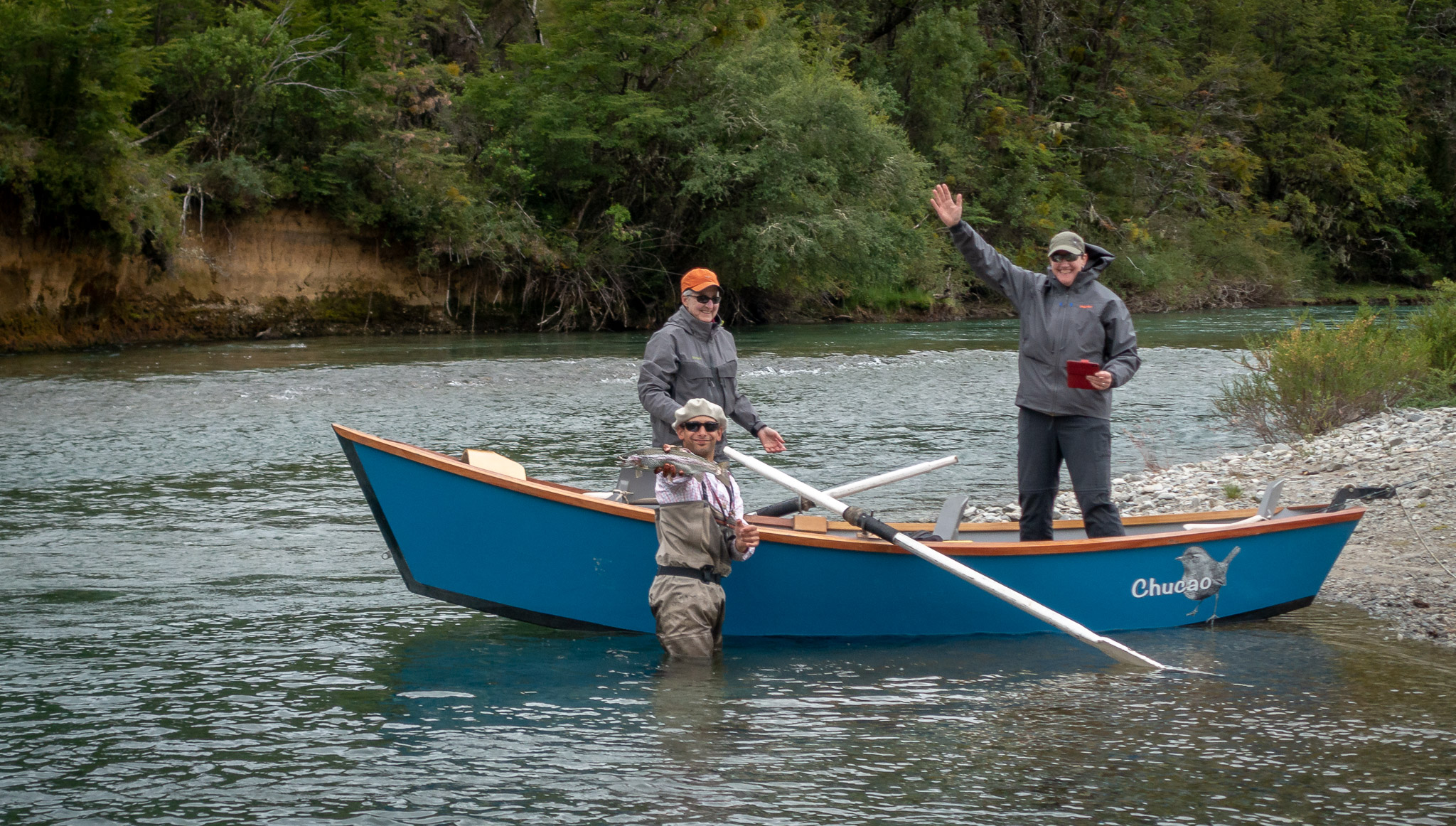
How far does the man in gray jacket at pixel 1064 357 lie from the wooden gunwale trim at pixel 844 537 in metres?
0.31

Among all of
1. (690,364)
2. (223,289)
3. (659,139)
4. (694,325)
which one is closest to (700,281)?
(694,325)

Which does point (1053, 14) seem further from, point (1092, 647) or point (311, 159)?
point (1092, 647)

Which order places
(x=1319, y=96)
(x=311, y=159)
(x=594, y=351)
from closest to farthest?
(x=594, y=351) → (x=311, y=159) → (x=1319, y=96)

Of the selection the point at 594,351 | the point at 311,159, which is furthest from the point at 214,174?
the point at 594,351

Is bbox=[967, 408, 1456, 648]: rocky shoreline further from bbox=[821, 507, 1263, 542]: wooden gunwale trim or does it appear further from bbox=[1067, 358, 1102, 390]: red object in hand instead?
bbox=[1067, 358, 1102, 390]: red object in hand

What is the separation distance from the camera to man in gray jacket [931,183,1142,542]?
241 inches

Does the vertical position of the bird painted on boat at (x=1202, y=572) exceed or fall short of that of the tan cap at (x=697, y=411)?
it falls short

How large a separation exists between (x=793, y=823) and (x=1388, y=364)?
10.1 m

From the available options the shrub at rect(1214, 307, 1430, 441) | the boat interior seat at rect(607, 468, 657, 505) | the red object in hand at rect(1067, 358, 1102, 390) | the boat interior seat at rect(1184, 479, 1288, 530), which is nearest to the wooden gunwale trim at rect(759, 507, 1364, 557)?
the boat interior seat at rect(1184, 479, 1288, 530)

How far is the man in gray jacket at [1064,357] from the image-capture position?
6.11m

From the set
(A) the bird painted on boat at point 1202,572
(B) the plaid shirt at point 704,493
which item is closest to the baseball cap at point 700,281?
(B) the plaid shirt at point 704,493

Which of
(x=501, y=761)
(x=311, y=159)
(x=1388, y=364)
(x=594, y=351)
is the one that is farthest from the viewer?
(x=311, y=159)

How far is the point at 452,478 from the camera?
19.0 feet

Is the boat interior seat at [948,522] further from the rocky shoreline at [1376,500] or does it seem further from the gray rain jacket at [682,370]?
the rocky shoreline at [1376,500]
